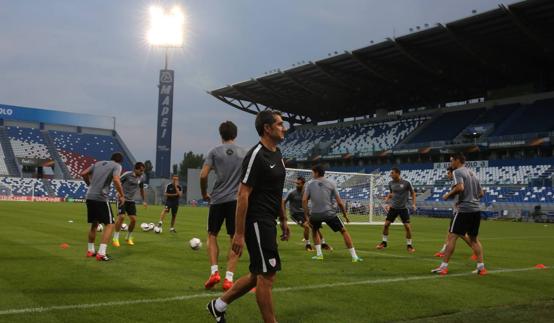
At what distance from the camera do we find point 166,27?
5906cm

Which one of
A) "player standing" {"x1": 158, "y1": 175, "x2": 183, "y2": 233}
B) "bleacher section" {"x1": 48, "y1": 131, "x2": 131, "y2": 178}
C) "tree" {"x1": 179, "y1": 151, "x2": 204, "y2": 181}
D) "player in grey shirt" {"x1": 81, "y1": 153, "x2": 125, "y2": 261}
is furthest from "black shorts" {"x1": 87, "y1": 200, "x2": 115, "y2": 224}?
"tree" {"x1": 179, "y1": 151, "x2": 204, "y2": 181}

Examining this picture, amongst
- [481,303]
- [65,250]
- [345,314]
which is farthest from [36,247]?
[481,303]

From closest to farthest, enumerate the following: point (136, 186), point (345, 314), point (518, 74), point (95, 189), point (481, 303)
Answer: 1. point (345, 314)
2. point (481, 303)
3. point (95, 189)
4. point (136, 186)
5. point (518, 74)

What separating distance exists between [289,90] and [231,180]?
57189 millimetres

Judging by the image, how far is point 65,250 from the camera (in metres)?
11.3

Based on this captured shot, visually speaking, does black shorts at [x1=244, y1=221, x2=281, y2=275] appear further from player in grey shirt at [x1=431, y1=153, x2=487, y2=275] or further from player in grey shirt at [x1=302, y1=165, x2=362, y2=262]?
player in grey shirt at [x1=302, y1=165, x2=362, y2=262]

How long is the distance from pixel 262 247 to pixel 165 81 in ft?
A: 199

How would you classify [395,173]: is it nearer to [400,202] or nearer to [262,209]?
[400,202]

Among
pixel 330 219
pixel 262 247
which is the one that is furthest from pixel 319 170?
pixel 262 247

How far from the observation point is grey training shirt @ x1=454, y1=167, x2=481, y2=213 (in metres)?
9.28

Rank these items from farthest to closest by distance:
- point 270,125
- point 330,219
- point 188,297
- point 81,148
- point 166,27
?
1. point 81,148
2. point 166,27
3. point 330,219
4. point 188,297
5. point 270,125

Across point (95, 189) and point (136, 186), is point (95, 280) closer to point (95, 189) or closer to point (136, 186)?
point (95, 189)

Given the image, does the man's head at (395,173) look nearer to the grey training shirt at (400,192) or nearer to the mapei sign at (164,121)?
the grey training shirt at (400,192)

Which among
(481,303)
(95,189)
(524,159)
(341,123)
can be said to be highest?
(341,123)
